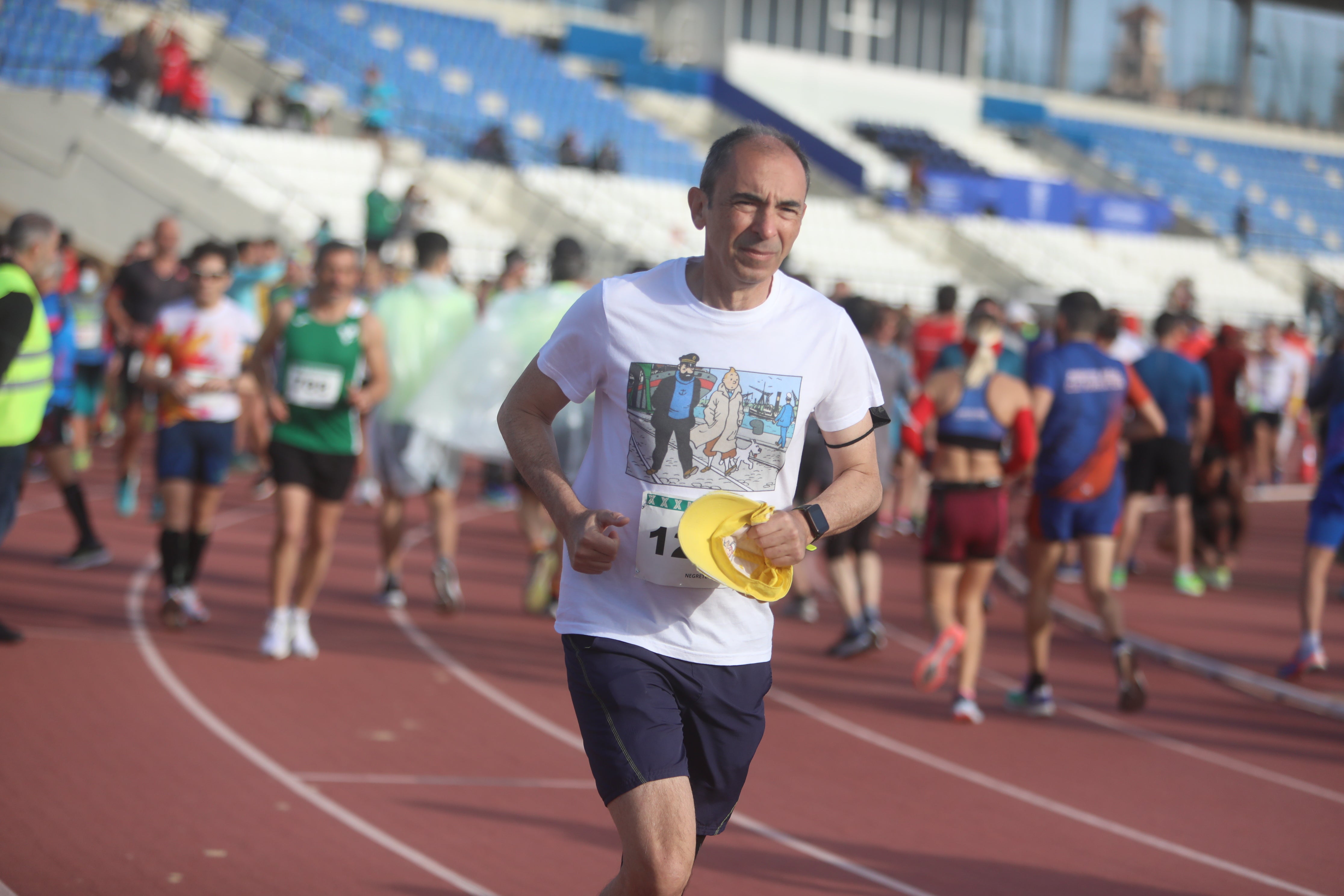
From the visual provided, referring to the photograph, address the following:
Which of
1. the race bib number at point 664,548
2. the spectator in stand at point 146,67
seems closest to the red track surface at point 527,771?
the race bib number at point 664,548

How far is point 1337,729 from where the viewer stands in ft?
26.5

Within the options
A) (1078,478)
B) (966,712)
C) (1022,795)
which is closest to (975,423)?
(1078,478)

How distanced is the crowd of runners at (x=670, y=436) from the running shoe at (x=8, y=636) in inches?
0.8

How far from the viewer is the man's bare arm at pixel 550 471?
125 inches

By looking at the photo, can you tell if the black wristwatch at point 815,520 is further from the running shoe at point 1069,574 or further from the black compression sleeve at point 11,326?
the running shoe at point 1069,574

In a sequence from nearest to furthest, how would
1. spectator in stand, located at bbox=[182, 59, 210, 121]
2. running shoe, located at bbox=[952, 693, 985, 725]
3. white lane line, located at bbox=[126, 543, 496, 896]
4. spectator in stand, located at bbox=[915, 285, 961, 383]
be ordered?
1. white lane line, located at bbox=[126, 543, 496, 896]
2. running shoe, located at bbox=[952, 693, 985, 725]
3. spectator in stand, located at bbox=[915, 285, 961, 383]
4. spectator in stand, located at bbox=[182, 59, 210, 121]

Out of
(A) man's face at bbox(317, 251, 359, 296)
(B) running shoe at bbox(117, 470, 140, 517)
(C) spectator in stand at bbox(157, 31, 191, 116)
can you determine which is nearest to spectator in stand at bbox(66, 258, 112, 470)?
(B) running shoe at bbox(117, 470, 140, 517)

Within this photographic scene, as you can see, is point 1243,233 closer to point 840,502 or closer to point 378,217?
point 378,217

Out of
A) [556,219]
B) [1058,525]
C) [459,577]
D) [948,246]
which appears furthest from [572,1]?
[1058,525]

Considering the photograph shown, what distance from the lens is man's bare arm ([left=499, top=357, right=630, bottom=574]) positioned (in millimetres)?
3178

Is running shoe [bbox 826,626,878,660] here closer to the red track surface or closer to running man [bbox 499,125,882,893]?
the red track surface

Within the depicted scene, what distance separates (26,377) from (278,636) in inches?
78.3

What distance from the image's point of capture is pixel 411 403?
934 centimetres

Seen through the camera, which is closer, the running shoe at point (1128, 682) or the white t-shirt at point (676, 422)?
the white t-shirt at point (676, 422)
